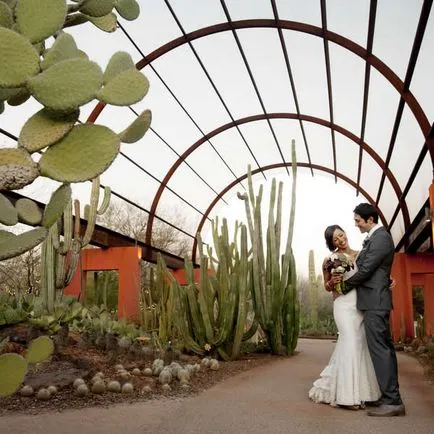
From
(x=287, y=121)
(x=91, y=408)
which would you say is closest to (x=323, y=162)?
(x=287, y=121)

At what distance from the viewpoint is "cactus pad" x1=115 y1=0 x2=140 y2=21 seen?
2008 mm

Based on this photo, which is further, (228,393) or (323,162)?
(323,162)

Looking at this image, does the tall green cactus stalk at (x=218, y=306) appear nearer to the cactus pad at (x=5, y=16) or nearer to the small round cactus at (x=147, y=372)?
the small round cactus at (x=147, y=372)

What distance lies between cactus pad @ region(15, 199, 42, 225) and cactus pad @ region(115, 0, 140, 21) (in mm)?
797

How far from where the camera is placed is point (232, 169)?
53.6 ft

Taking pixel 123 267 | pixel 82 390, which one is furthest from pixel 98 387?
pixel 123 267

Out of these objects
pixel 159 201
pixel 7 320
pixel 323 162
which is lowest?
pixel 7 320

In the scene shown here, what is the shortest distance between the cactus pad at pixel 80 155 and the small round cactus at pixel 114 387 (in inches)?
129

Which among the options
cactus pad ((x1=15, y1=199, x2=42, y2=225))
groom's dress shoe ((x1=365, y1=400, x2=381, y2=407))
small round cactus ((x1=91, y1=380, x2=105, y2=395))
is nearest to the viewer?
cactus pad ((x1=15, y1=199, x2=42, y2=225))

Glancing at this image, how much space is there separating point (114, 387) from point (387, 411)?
6.80ft

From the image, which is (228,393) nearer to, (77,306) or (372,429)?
(372,429)

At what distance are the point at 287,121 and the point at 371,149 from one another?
7.56ft

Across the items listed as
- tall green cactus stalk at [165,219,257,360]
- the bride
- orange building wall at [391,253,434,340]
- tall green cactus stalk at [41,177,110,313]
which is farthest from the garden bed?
orange building wall at [391,253,434,340]

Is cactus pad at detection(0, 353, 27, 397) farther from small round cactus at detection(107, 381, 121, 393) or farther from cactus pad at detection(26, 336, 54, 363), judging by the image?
small round cactus at detection(107, 381, 121, 393)
